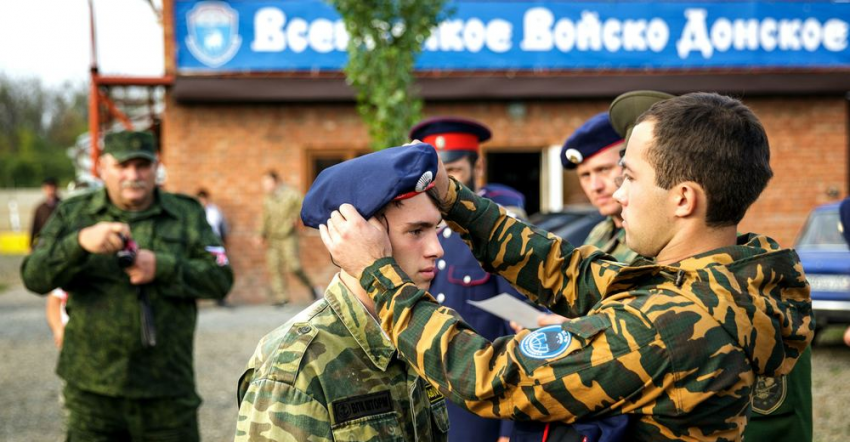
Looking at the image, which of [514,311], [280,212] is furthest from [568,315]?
[280,212]

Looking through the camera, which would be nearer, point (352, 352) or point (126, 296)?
point (352, 352)

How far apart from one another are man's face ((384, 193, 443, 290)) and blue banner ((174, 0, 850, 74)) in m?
10.0

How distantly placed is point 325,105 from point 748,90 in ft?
21.3

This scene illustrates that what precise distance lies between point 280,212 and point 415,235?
977 centimetres

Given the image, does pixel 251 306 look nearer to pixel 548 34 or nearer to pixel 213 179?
pixel 213 179

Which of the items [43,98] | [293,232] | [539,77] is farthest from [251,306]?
[43,98]

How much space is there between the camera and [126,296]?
A: 3.93 meters

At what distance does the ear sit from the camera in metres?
1.76

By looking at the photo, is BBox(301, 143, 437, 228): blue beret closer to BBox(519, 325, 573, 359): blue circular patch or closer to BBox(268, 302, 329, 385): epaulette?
BBox(268, 302, 329, 385): epaulette

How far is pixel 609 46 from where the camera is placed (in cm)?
1212

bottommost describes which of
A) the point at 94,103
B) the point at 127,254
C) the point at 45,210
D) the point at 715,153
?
the point at 45,210

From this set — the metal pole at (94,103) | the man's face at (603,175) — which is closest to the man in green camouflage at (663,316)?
the man's face at (603,175)

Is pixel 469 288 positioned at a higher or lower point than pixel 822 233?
higher

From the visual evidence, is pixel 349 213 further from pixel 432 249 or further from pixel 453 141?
pixel 453 141
